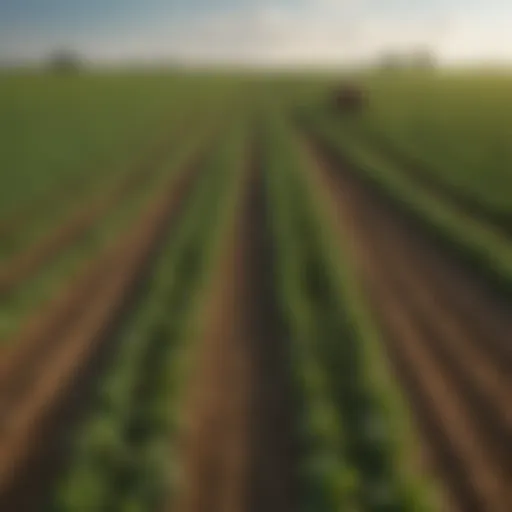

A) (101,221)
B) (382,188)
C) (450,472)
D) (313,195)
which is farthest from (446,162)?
(450,472)

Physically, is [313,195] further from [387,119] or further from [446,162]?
[387,119]

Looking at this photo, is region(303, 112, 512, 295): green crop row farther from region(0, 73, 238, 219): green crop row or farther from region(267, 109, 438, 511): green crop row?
region(0, 73, 238, 219): green crop row

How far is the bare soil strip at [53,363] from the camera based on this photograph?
879cm

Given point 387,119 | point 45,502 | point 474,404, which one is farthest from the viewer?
point 387,119

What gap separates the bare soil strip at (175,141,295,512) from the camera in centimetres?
798

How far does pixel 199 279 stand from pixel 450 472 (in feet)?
25.2

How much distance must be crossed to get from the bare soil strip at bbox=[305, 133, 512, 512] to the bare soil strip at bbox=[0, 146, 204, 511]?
4.29m

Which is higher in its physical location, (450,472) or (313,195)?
(313,195)

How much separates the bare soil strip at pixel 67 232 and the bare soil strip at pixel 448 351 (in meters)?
6.78

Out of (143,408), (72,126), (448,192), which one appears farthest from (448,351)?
(72,126)

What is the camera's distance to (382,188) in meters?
24.7

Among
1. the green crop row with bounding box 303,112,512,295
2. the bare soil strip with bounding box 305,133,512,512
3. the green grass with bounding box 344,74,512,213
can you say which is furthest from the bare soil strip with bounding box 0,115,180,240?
the green grass with bounding box 344,74,512,213

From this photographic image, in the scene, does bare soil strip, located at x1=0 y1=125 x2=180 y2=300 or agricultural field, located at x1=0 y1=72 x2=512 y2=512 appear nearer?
agricultural field, located at x1=0 y1=72 x2=512 y2=512

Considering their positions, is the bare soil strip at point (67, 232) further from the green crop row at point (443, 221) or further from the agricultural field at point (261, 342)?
the green crop row at point (443, 221)
